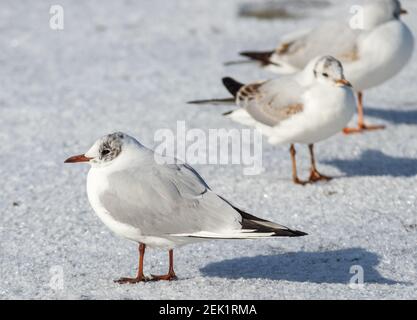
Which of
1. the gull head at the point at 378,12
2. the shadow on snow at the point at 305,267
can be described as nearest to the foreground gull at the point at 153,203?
the shadow on snow at the point at 305,267

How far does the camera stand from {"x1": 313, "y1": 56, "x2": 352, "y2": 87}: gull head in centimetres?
663

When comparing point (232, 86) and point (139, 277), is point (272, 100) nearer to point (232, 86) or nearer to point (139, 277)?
point (232, 86)

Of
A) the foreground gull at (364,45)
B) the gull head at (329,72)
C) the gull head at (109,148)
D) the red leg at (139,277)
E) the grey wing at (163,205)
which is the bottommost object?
the red leg at (139,277)

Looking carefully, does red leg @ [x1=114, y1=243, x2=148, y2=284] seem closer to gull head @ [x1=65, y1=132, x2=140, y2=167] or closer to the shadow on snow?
the shadow on snow

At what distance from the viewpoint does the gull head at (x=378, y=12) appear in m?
8.11

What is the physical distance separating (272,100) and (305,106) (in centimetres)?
36

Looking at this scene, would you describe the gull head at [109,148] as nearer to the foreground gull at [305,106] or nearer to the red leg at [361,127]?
the foreground gull at [305,106]

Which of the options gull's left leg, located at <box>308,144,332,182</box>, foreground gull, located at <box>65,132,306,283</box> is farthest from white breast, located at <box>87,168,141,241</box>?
gull's left leg, located at <box>308,144,332,182</box>

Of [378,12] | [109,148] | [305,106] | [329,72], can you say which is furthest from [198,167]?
[378,12]

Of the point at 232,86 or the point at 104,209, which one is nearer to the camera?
the point at 104,209

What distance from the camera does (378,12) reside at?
8156mm

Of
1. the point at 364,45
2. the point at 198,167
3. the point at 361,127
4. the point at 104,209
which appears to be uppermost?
the point at 364,45

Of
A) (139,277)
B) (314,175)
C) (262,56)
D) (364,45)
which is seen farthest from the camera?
(262,56)
